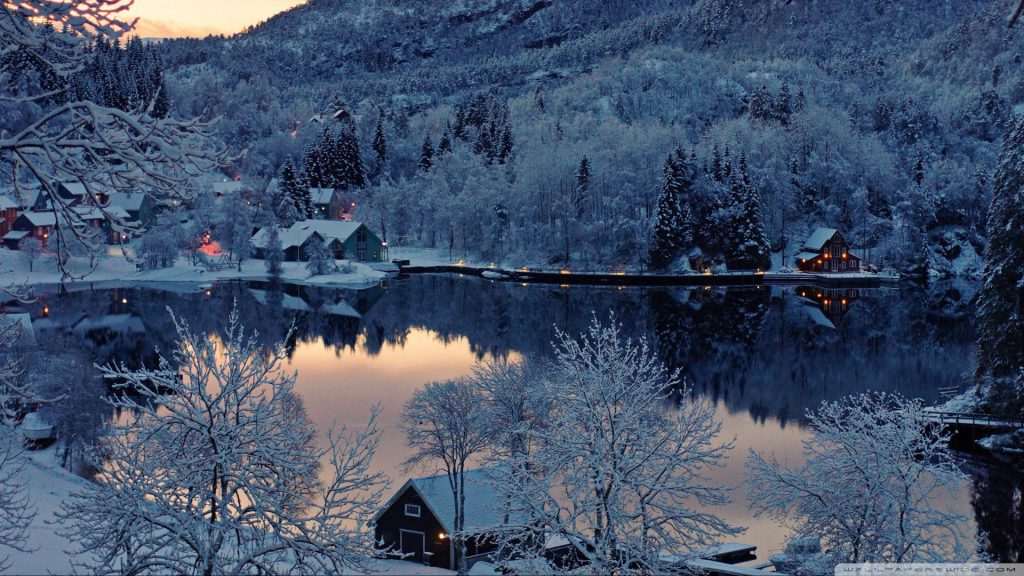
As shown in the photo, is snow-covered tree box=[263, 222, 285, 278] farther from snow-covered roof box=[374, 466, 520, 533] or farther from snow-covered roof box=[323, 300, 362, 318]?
snow-covered roof box=[374, 466, 520, 533]

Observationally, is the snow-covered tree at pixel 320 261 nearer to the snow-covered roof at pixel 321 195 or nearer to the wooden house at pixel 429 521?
the snow-covered roof at pixel 321 195

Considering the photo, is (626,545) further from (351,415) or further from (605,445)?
(351,415)

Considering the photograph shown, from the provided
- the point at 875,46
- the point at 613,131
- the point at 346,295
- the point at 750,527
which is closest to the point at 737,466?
the point at 750,527

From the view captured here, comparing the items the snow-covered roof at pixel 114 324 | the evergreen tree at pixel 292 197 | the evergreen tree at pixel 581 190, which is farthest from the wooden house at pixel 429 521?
the evergreen tree at pixel 292 197

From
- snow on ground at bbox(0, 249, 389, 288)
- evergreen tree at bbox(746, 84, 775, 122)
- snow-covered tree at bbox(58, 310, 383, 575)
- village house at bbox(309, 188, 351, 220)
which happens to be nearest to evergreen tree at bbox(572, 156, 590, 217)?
snow on ground at bbox(0, 249, 389, 288)

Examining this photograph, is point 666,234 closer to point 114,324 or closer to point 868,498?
point 114,324

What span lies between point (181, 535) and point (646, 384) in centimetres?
836

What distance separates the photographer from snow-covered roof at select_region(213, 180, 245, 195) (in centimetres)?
9088

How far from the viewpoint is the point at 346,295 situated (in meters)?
64.4

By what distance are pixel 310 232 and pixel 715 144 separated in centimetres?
3775

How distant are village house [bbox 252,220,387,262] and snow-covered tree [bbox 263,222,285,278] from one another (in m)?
1.53

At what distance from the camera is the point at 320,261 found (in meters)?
73.0

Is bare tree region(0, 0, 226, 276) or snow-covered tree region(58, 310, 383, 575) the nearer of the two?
bare tree region(0, 0, 226, 276)

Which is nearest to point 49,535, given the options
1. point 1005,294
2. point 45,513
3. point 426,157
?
point 45,513
